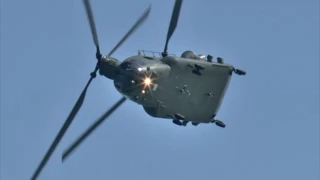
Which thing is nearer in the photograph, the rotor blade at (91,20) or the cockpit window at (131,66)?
the cockpit window at (131,66)

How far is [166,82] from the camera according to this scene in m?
92.2

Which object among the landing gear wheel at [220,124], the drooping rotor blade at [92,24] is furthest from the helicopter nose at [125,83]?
the landing gear wheel at [220,124]

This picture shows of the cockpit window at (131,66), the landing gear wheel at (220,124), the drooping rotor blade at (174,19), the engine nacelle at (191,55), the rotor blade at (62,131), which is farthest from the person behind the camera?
the landing gear wheel at (220,124)

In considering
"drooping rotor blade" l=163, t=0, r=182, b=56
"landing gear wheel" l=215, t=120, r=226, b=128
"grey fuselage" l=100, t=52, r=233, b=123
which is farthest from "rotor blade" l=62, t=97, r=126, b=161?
"landing gear wheel" l=215, t=120, r=226, b=128

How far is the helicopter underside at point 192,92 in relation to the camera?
93125mm

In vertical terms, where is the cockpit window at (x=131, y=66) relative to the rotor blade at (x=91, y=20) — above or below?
below

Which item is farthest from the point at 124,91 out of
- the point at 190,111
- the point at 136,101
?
the point at 190,111

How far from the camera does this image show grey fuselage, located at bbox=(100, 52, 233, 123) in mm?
88688

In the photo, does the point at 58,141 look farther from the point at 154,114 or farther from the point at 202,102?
the point at 202,102

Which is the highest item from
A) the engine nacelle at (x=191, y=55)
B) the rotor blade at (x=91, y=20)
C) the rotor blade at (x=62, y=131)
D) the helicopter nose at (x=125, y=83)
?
the rotor blade at (x=91, y=20)

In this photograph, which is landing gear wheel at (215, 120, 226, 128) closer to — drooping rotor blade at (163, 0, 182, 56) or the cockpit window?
drooping rotor blade at (163, 0, 182, 56)

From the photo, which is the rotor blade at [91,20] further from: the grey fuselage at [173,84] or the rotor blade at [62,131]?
the rotor blade at [62,131]

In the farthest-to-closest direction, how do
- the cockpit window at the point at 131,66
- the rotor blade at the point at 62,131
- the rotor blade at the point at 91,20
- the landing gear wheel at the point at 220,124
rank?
the landing gear wheel at the point at 220,124 → the rotor blade at the point at 62,131 → the rotor blade at the point at 91,20 → the cockpit window at the point at 131,66

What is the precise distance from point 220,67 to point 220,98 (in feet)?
14.3
